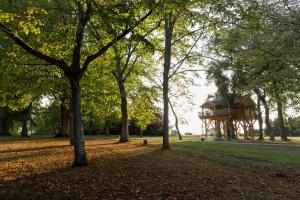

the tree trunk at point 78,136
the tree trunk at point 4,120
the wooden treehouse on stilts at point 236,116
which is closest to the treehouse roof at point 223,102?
the wooden treehouse on stilts at point 236,116

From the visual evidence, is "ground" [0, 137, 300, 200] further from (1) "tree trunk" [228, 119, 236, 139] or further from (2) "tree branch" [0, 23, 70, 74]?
(1) "tree trunk" [228, 119, 236, 139]

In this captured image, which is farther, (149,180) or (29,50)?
(29,50)

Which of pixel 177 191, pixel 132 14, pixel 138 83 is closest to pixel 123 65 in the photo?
pixel 138 83

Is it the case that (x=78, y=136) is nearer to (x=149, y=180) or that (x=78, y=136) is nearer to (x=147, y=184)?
(x=149, y=180)

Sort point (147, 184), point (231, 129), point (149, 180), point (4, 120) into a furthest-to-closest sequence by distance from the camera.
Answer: point (4, 120) < point (231, 129) < point (149, 180) < point (147, 184)

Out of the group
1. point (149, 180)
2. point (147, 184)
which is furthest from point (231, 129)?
point (147, 184)

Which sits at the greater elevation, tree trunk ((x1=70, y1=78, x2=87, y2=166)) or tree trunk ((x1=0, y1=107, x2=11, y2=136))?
tree trunk ((x1=0, y1=107, x2=11, y2=136))

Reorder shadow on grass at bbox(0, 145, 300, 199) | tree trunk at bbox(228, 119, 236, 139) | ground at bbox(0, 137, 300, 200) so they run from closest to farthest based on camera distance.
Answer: shadow on grass at bbox(0, 145, 300, 199), ground at bbox(0, 137, 300, 200), tree trunk at bbox(228, 119, 236, 139)

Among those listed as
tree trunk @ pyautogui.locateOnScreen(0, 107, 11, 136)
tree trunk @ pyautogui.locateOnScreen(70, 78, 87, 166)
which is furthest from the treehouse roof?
tree trunk @ pyautogui.locateOnScreen(70, 78, 87, 166)

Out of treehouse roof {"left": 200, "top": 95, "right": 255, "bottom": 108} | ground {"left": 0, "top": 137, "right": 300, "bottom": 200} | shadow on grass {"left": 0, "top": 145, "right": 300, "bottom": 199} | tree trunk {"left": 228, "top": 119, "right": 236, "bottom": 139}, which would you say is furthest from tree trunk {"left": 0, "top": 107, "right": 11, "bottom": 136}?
shadow on grass {"left": 0, "top": 145, "right": 300, "bottom": 199}

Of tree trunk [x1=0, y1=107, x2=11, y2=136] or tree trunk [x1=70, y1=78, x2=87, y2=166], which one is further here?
tree trunk [x1=0, y1=107, x2=11, y2=136]

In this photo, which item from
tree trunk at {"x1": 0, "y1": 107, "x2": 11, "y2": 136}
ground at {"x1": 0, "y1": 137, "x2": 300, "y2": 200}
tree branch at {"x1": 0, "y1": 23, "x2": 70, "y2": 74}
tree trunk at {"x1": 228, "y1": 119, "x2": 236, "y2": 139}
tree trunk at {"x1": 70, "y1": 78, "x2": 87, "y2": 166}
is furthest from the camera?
tree trunk at {"x1": 0, "y1": 107, "x2": 11, "y2": 136}

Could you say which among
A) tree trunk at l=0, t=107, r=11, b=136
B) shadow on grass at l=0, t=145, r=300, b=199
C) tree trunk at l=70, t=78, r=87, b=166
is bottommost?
shadow on grass at l=0, t=145, r=300, b=199

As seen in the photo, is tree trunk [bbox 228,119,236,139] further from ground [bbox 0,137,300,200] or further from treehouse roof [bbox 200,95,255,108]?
ground [bbox 0,137,300,200]
